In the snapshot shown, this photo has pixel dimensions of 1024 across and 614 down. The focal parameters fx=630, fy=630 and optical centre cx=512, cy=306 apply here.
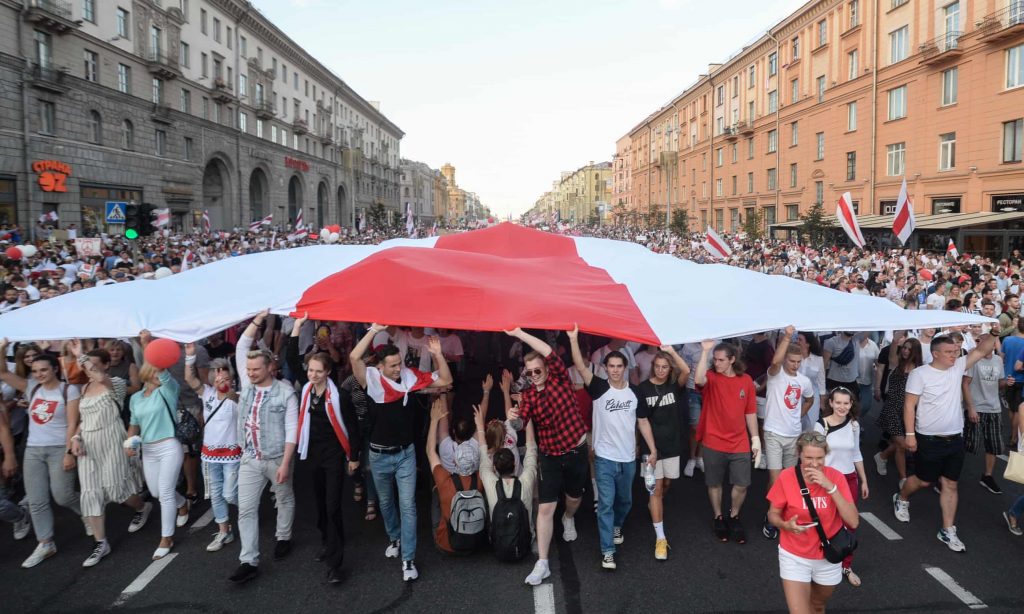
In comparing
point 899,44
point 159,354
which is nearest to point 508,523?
point 159,354

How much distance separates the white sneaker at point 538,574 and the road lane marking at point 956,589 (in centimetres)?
320

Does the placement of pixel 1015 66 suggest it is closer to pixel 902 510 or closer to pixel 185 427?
pixel 902 510

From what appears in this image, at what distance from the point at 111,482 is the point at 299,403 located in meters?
1.87

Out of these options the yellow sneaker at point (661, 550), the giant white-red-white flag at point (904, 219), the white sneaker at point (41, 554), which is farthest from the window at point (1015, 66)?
the white sneaker at point (41, 554)

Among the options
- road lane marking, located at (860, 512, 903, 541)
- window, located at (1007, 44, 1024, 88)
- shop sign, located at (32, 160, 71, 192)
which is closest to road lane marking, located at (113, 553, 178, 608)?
road lane marking, located at (860, 512, 903, 541)

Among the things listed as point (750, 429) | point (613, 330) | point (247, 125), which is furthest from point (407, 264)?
point (247, 125)

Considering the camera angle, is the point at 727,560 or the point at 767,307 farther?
the point at 767,307

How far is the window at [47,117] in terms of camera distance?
1030 inches

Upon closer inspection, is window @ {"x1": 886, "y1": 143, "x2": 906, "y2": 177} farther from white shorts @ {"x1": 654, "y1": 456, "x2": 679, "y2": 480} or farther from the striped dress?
the striped dress

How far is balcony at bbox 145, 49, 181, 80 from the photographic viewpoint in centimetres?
3378

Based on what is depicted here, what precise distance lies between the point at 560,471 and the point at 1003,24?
28550mm

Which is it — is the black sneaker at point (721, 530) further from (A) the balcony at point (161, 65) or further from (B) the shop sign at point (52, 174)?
(A) the balcony at point (161, 65)

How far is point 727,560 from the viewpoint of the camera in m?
5.56

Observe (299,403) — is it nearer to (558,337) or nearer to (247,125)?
(558,337)
